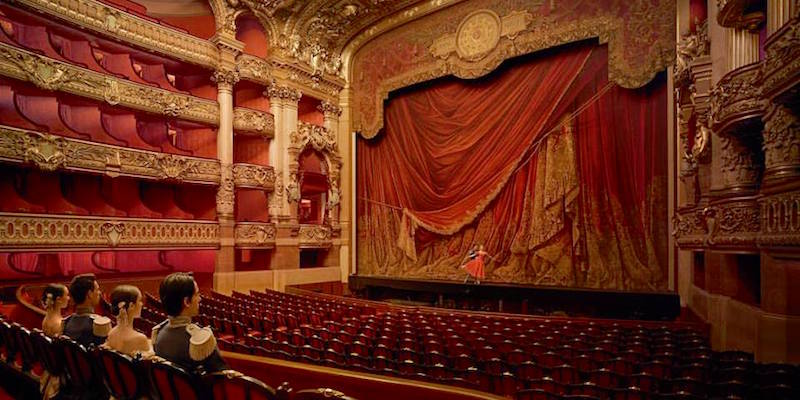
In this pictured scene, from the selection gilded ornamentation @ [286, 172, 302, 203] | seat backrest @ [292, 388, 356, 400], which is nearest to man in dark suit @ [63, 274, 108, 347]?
seat backrest @ [292, 388, 356, 400]

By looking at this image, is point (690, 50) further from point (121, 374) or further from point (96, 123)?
point (96, 123)

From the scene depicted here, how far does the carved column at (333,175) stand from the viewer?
12047 millimetres

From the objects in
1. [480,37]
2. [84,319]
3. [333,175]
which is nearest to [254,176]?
[333,175]

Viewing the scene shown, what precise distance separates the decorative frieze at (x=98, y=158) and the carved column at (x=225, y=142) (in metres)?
0.25

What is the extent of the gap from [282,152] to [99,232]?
4112 mm

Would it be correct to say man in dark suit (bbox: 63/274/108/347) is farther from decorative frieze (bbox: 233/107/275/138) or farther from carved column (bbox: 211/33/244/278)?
decorative frieze (bbox: 233/107/275/138)

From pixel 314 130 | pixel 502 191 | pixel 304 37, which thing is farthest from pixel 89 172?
pixel 502 191

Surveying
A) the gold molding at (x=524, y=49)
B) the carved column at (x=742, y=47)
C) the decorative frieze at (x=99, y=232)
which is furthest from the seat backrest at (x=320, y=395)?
the gold molding at (x=524, y=49)

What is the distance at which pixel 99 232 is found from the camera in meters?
8.08

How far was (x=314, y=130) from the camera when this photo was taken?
11664mm

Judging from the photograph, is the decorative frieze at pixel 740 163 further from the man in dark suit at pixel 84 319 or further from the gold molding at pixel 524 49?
the man in dark suit at pixel 84 319

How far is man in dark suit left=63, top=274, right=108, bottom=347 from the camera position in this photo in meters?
2.42

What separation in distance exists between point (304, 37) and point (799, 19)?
32.8ft

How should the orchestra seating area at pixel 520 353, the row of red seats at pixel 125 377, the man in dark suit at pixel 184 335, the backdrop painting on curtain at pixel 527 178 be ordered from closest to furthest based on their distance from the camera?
the row of red seats at pixel 125 377 → the man in dark suit at pixel 184 335 → the orchestra seating area at pixel 520 353 → the backdrop painting on curtain at pixel 527 178
